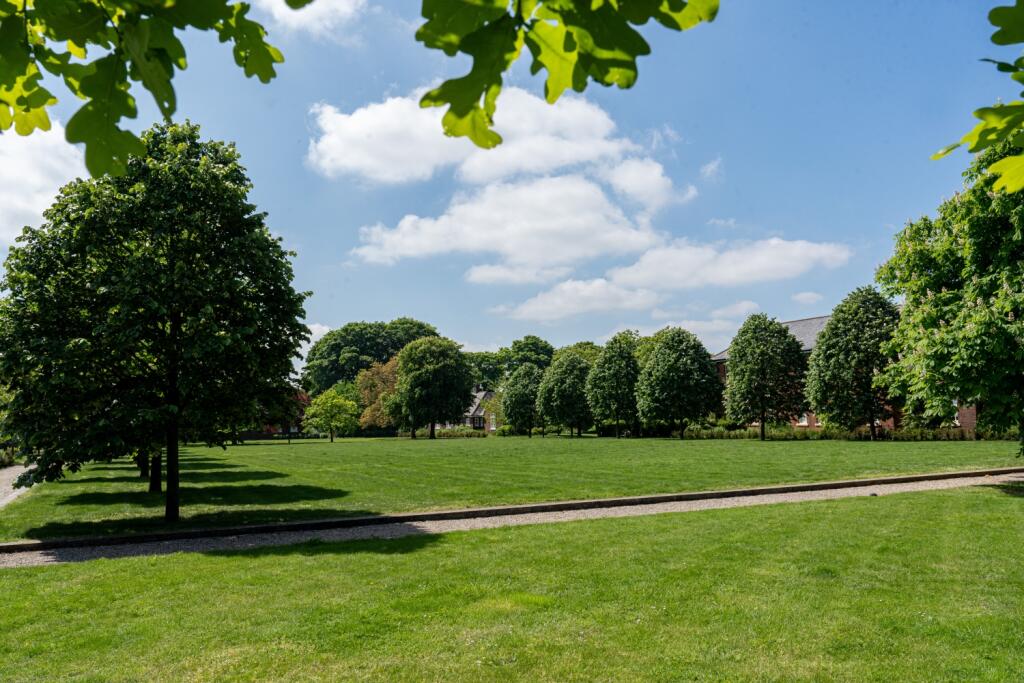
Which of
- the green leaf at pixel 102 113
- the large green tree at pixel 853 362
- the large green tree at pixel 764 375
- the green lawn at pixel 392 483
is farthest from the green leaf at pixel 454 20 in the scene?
the large green tree at pixel 764 375

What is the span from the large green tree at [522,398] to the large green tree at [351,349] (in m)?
42.8

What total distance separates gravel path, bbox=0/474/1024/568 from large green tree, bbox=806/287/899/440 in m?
29.9

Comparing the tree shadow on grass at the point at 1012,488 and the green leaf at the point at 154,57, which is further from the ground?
the green leaf at the point at 154,57

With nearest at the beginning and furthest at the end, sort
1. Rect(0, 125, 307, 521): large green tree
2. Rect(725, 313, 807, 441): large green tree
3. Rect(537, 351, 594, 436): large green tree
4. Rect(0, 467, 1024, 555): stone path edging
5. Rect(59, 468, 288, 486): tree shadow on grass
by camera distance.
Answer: Rect(0, 467, 1024, 555): stone path edging < Rect(0, 125, 307, 521): large green tree < Rect(59, 468, 288, 486): tree shadow on grass < Rect(725, 313, 807, 441): large green tree < Rect(537, 351, 594, 436): large green tree

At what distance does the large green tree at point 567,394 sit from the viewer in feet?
225

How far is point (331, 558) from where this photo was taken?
400 inches

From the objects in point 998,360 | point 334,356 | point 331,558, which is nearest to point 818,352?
point 998,360

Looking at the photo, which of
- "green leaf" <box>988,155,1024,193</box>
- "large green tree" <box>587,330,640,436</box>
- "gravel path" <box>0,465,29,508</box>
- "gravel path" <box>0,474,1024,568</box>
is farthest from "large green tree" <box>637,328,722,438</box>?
"green leaf" <box>988,155,1024,193</box>

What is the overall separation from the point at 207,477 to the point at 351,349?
91303mm

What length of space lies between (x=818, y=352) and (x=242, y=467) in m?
40.8

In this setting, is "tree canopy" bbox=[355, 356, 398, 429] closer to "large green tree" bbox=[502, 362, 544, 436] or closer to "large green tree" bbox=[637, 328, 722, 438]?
"large green tree" bbox=[502, 362, 544, 436]

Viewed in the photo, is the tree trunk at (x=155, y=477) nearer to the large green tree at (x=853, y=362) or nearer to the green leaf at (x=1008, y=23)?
the green leaf at (x=1008, y=23)

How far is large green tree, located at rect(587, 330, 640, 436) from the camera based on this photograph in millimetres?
62906

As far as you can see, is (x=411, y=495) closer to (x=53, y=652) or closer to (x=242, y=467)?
(x=53, y=652)
